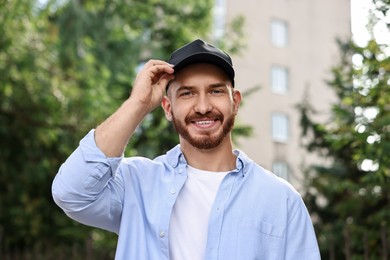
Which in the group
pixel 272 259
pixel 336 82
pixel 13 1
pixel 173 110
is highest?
pixel 13 1

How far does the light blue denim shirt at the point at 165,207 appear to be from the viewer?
111 inches

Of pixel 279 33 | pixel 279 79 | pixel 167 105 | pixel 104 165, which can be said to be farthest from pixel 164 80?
pixel 279 33

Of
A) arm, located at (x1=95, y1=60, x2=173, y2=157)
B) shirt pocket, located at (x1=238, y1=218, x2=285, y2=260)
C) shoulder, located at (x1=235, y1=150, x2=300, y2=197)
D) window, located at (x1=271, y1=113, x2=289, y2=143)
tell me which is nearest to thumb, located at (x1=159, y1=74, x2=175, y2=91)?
arm, located at (x1=95, y1=60, x2=173, y2=157)

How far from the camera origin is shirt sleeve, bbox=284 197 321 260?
9.70 ft

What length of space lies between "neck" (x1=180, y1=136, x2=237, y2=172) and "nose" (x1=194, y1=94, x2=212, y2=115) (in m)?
0.18

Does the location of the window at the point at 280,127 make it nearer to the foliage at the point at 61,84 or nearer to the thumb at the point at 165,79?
the foliage at the point at 61,84

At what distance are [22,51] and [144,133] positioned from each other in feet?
12.2

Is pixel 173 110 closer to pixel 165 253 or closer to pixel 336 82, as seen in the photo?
pixel 165 253

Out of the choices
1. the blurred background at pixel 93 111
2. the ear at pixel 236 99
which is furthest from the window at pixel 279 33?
the ear at pixel 236 99

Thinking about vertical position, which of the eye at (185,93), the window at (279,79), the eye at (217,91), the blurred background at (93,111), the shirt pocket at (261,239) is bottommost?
the shirt pocket at (261,239)

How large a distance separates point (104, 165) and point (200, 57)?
2.00 feet

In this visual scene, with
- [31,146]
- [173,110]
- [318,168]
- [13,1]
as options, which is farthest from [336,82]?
[173,110]

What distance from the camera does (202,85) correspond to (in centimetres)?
306

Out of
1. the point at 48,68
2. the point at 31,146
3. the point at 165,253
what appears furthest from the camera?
the point at 31,146
